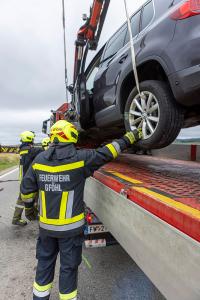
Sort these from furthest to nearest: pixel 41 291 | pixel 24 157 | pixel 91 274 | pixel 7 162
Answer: pixel 7 162 < pixel 24 157 < pixel 91 274 < pixel 41 291

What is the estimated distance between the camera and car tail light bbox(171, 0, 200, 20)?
2.25 meters

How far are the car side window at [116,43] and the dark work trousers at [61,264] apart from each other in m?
2.55

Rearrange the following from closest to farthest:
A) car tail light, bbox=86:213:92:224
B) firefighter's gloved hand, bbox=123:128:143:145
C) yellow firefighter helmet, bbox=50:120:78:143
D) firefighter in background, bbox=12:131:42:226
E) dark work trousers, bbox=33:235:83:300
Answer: dark work trousers, bbox=33:235:83:300 < yellow firefighter helmet, bbox=50:120:78:143 < firefighter's gloved hand, bbox=123:128:143:145 < car tail light, bbox=86:213:92:224 < firefighter in background, bbox=12:131:42:226

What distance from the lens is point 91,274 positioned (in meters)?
3.38

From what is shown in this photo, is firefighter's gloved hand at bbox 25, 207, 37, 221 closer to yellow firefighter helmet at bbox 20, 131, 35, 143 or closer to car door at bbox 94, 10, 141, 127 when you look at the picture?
car door at bbox 94, 10, 141, 127

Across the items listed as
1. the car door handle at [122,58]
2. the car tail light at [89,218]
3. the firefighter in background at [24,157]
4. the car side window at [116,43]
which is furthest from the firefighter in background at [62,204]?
the firefighter in background at [24,157]

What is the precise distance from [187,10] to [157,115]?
92cm

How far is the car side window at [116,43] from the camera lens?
3.87 meters

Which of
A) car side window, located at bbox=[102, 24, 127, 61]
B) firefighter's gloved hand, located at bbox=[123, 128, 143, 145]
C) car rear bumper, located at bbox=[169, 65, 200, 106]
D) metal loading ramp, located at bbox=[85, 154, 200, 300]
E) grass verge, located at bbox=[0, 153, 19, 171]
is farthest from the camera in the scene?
grass verge, located at bbox=[0, 153, 19, 171]

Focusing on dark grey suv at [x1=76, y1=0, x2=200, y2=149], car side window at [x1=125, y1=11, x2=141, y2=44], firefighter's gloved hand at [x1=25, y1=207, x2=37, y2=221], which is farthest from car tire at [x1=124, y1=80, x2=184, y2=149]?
firefighter's gloved hand at [x1=25, y1=207, x2=37, y2=221]

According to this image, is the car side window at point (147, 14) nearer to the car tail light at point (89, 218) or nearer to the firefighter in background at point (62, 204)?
the firefighter in background at point (62, 204)

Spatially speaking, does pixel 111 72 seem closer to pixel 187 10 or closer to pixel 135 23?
pixel 135 23

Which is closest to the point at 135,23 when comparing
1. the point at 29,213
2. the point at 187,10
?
the point at 187,10

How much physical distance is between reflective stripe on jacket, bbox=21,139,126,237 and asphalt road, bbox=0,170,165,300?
0.78 metres
